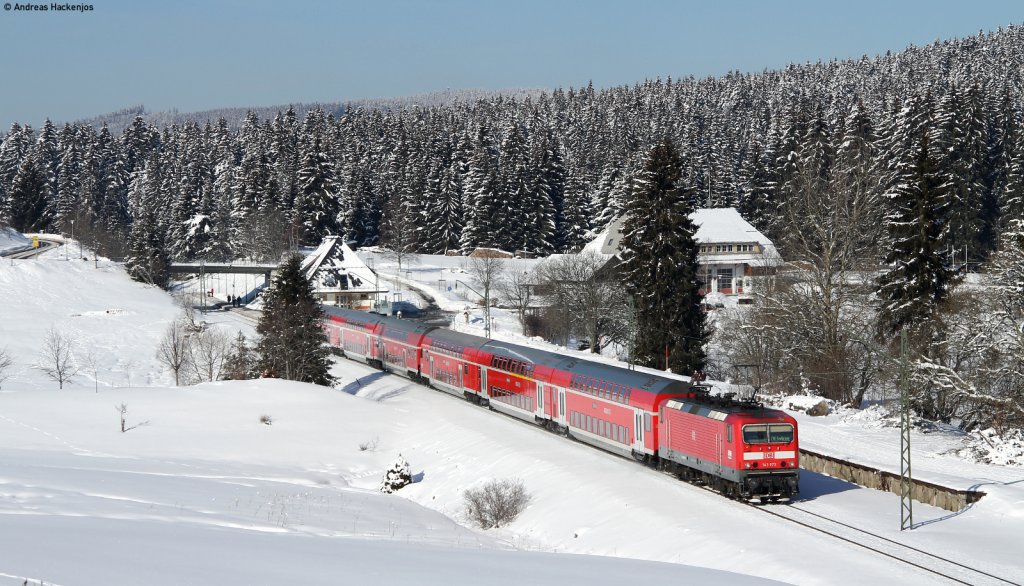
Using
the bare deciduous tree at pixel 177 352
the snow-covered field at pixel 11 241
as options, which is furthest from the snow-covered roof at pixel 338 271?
the snow-covered field at pixel 11 241

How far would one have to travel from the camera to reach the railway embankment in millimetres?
27750

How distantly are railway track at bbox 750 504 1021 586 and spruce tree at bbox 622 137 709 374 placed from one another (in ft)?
97.2

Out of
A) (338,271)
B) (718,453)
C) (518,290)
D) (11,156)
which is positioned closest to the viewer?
(718,453)

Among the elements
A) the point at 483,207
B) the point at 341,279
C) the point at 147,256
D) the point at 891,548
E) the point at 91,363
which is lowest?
the point at 91,363

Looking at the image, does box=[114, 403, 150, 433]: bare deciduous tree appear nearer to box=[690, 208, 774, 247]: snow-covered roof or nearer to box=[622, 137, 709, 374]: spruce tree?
box=[622, 137, 709, 374]: spruce tree

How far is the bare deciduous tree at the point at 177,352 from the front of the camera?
2684 inches

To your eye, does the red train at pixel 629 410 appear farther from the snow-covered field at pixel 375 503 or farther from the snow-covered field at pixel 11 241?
the snow-covered field at pixel 11 241

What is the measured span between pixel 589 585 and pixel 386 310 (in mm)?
84067

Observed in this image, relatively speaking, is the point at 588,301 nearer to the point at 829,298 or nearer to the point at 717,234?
the point at 717,234

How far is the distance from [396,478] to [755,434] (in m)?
15.3

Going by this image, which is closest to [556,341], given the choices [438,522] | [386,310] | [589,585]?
[386,310]

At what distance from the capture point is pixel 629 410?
33.3 m

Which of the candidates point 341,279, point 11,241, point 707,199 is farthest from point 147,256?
point 707,199

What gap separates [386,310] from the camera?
326 feet
